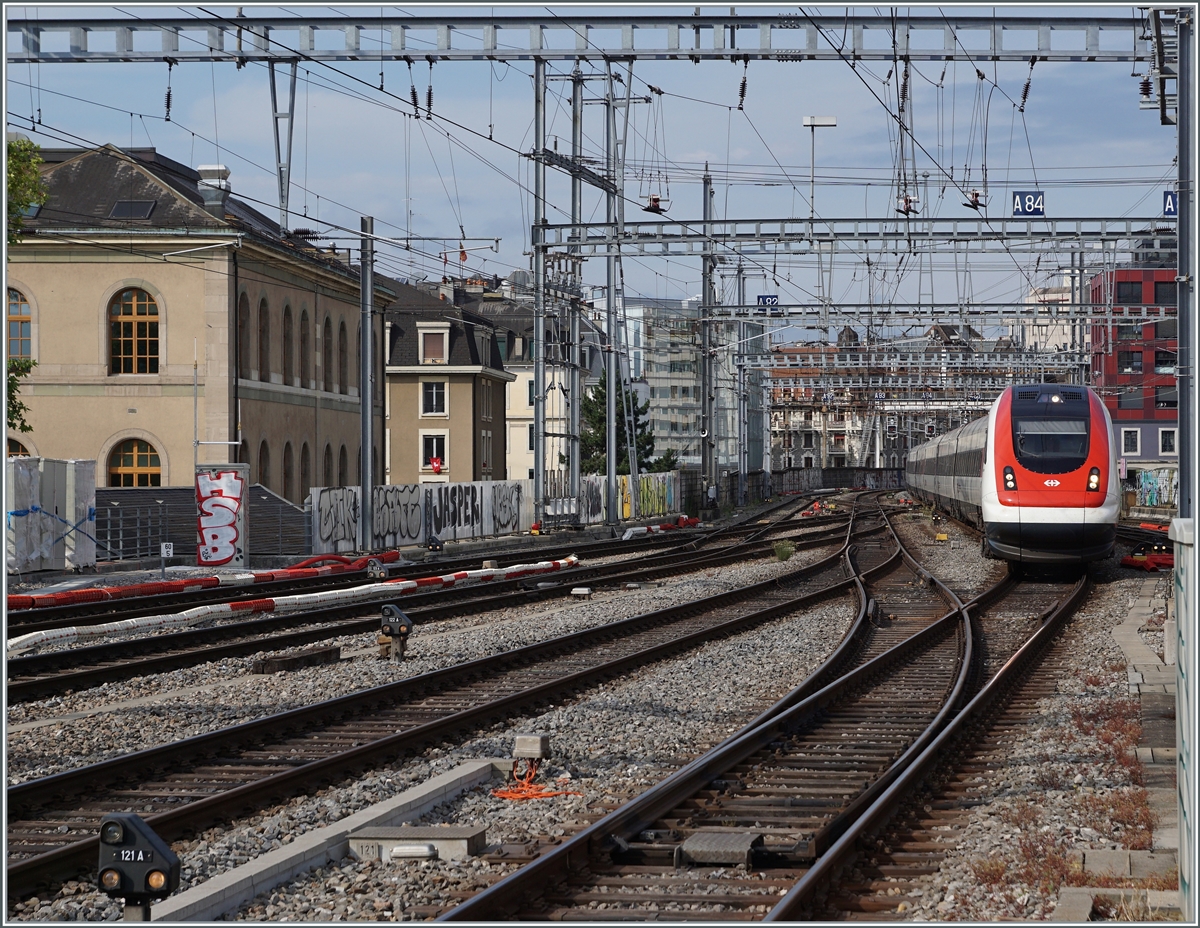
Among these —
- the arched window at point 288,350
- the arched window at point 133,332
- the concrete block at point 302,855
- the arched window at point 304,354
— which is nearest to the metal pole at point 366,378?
the arched window at point 133,332

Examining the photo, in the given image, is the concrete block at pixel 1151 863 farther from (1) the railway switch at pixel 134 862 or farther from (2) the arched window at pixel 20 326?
(2) the arched window at pixel 20 326

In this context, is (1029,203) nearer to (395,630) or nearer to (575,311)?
(575,311)

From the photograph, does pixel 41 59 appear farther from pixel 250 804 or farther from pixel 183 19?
pixel 250 804

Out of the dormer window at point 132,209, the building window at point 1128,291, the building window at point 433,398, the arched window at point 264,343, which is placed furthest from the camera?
the building window at point 1128,291

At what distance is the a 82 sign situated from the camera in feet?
111

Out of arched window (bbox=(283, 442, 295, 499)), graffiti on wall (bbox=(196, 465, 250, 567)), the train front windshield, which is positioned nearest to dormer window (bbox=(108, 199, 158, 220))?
arched window (bbox=(283, 442, 295, 499))

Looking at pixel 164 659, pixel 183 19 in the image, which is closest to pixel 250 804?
pixel 164 659

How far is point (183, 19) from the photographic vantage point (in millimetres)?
22844

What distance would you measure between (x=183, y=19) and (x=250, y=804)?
17.3 m

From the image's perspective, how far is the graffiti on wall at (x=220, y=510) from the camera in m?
29.6

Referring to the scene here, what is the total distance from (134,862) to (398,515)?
105ft

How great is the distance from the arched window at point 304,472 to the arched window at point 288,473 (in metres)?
0.87

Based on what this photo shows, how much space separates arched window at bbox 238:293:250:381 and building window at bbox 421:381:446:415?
84.5ft

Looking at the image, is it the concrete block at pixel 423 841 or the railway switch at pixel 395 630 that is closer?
the concrete block at pixel 423 841
